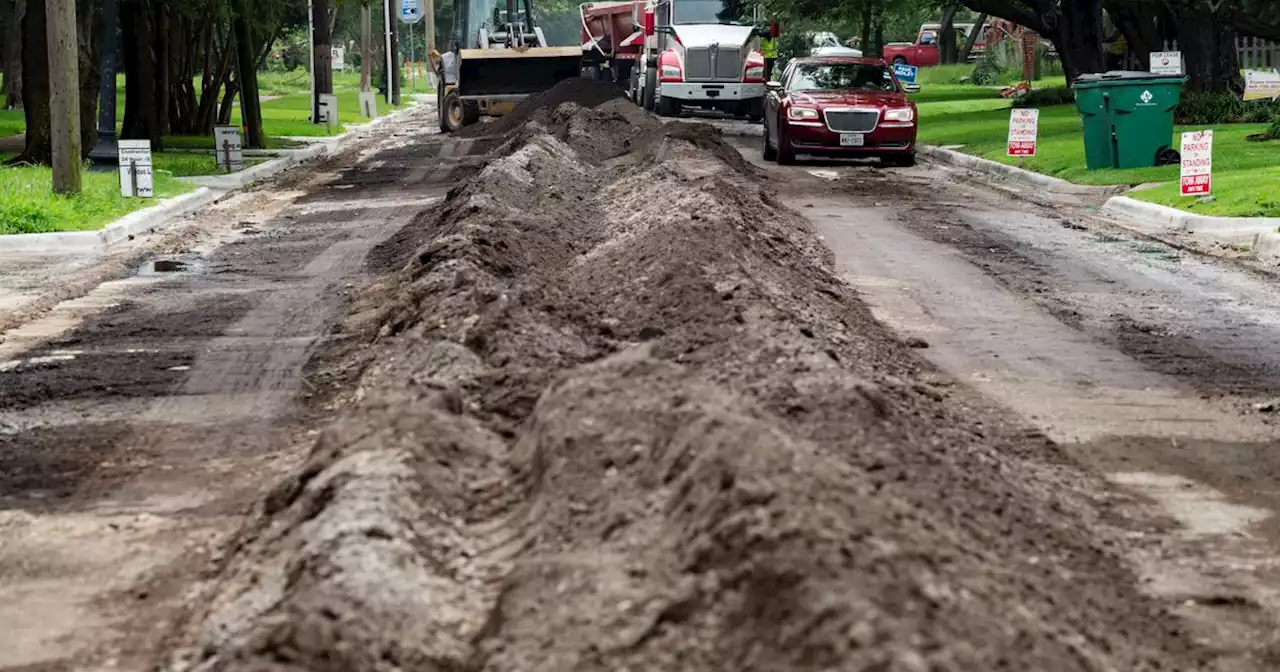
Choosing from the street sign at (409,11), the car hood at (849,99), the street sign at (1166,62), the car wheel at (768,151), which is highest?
the street sign at (409,11)

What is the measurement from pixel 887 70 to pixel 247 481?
72.9 feet

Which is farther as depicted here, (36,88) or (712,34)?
(712,34)

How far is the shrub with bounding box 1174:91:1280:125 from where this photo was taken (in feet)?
103

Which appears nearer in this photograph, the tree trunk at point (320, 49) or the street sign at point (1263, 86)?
the street sign at point (1263, 86)

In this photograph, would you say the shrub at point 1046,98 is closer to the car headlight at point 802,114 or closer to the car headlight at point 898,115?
the car headlight at point 898,115

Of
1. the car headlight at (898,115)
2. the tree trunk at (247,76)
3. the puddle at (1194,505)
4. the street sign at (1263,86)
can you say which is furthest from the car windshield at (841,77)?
the puddle at (1194,505)

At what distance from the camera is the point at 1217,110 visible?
3164 centimetres

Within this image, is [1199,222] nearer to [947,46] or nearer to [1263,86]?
[1263,86]

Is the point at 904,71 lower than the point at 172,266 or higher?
higher

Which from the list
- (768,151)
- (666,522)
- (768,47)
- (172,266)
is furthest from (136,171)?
(768,47)

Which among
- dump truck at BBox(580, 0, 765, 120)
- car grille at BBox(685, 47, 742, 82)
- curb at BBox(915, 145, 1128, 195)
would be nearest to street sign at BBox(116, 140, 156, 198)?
curb at BBox(915, 145, 1128, 195)

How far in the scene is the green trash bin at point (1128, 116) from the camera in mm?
23078

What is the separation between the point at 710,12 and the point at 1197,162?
78.3 feet

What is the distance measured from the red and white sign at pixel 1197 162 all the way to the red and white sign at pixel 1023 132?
676 centimetres
